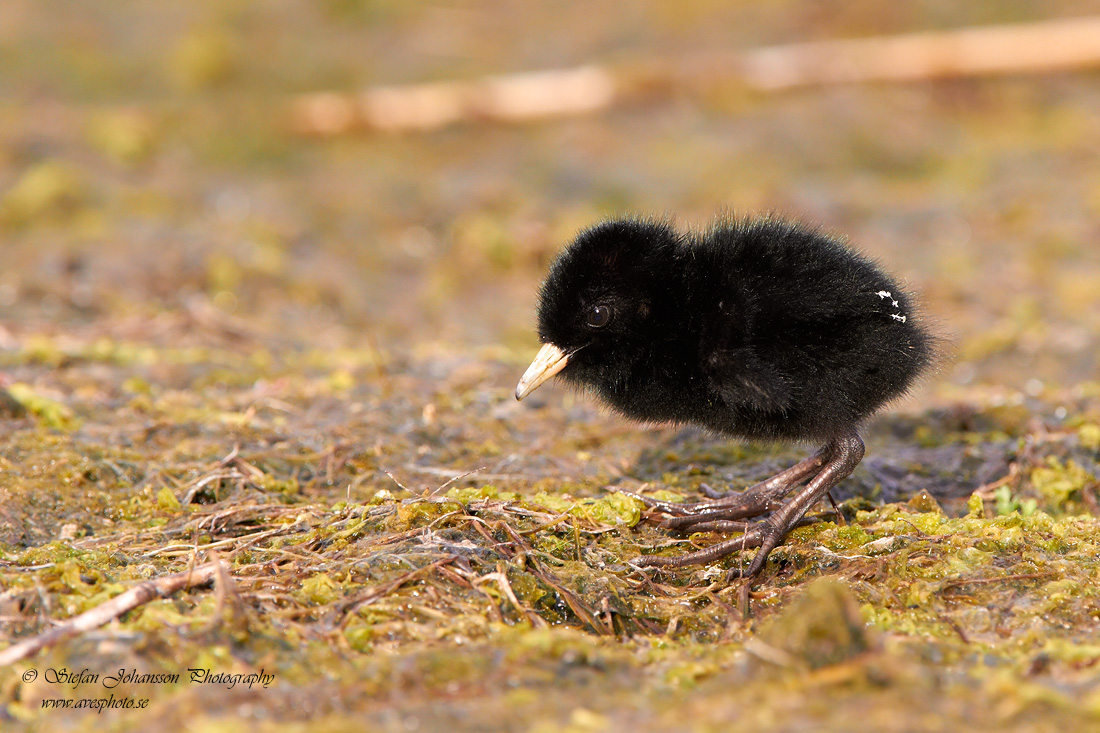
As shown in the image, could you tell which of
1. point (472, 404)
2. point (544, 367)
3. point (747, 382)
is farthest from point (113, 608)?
point (472, 404)

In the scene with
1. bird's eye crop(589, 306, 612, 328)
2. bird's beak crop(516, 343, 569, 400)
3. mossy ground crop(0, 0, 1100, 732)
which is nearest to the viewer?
mossy ground crop(0, 0, 1100, 732)

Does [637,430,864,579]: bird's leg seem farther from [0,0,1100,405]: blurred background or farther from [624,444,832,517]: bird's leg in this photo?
[0,0,1100,405]: blurred background

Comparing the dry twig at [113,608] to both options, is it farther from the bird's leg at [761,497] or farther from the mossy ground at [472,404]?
the bird's leg at [761,497]

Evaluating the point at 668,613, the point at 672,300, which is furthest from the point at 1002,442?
the point at 668,613

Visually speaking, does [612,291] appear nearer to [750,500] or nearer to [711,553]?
[750,500]

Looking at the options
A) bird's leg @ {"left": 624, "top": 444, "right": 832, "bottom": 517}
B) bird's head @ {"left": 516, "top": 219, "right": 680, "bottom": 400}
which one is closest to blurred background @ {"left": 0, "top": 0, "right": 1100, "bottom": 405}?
bird's head @ {"left": 516, "top": 219, "right": 680, "bottom": 400}

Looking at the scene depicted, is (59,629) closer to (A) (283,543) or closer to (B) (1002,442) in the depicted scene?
(A) (283,543)
